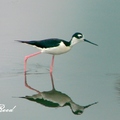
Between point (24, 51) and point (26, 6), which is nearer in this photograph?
point (24, 51)

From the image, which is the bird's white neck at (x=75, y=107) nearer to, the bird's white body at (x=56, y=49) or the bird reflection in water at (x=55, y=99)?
the bird reflection in water at (x=55, y=99)

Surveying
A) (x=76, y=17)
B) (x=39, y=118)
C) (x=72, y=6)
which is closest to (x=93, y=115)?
(x=39, y=118)

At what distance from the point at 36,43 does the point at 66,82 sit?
0.58 meters

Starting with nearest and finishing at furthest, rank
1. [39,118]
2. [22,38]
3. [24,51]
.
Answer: [39,118] < [24,51] < [22,38]

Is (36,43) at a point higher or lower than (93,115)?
higher

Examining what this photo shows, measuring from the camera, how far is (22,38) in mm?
5641

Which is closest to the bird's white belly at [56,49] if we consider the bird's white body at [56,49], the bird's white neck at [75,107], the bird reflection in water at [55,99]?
the bird's white body at [56,49]

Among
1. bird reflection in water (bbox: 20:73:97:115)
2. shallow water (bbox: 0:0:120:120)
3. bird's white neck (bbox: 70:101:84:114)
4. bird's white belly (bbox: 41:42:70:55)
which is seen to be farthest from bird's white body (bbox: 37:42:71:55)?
bird's white neck (bbox: 70:101:84:114)

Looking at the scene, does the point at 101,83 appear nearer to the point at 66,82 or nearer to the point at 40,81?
the point at 66,82

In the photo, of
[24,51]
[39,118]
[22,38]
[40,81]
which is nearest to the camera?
[39,118]

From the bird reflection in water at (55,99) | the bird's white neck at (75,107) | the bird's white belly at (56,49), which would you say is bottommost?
the bird reflection in water at (55,99)

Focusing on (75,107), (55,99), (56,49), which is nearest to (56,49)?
(56,49)

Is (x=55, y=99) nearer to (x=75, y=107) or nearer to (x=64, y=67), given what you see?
(x=75, y=107)

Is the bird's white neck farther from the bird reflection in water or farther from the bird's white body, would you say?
the bird's white body
